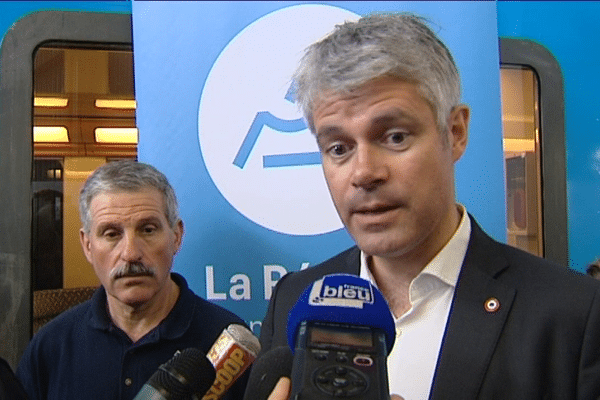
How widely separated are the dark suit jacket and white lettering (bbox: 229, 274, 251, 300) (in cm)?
102

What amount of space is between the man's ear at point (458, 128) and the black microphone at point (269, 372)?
0.49 m

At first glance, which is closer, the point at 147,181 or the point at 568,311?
the point at 568,311

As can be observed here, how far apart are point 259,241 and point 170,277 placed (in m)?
0.30

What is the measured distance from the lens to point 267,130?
207 centimetres

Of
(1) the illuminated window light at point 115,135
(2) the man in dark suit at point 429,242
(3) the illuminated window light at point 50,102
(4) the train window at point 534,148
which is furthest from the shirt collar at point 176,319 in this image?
(4) the train window at point 534,148

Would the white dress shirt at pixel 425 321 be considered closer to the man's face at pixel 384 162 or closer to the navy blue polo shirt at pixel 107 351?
the man's face at pixel 384 162

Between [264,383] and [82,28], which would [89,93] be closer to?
[82,28]

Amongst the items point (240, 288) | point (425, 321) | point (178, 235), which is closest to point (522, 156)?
point (240, 288)

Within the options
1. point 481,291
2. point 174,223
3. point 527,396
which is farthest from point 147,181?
point 527,396

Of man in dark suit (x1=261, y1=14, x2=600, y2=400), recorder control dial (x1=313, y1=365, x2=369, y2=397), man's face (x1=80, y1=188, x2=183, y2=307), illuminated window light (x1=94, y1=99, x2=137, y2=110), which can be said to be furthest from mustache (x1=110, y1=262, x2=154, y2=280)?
recorder control dial (x1=313, y1=365, x2=369, y2=397)

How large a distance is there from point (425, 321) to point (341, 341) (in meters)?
0.43

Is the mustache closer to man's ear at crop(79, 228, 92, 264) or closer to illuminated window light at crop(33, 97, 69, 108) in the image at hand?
man's ear at crop(79, 228, 92, 264)

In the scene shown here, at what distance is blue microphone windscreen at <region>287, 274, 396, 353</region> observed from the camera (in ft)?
2.69

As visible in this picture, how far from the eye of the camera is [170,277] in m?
2.14
